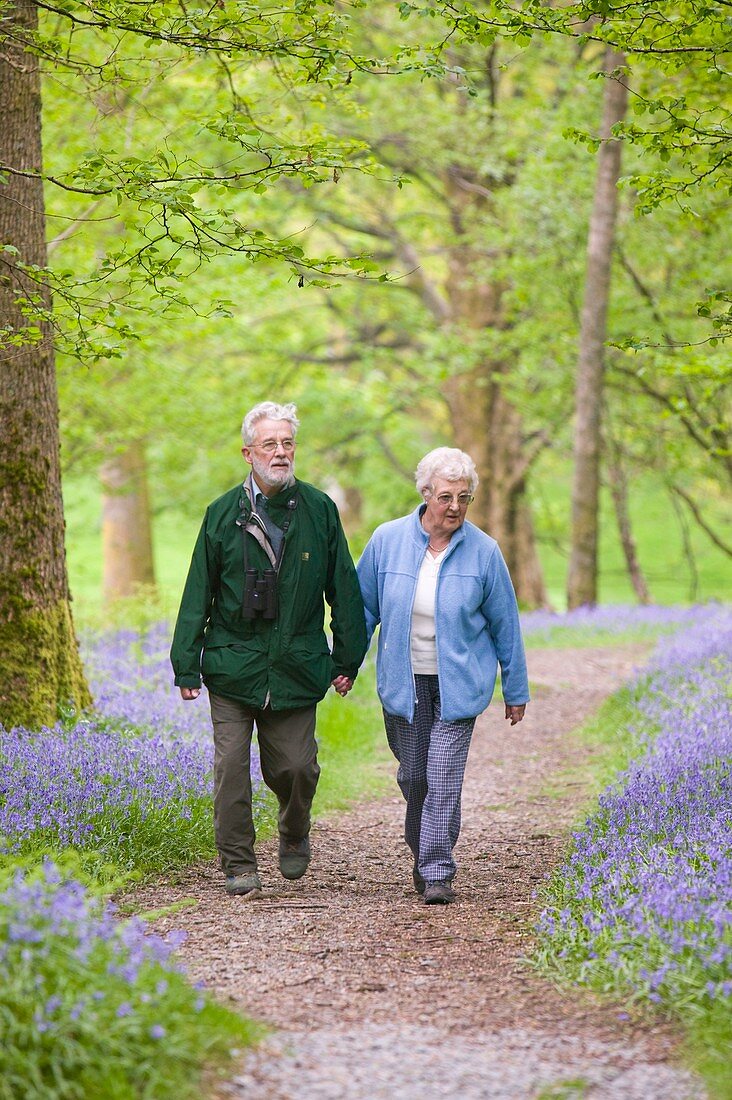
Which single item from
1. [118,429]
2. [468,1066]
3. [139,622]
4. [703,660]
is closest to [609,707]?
[703,660]

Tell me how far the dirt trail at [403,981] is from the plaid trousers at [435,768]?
0.25 m

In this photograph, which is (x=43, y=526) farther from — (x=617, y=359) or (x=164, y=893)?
(x=617, y=359)

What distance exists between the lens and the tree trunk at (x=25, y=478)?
7.79 meters

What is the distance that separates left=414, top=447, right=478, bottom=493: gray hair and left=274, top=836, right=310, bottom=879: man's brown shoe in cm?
202

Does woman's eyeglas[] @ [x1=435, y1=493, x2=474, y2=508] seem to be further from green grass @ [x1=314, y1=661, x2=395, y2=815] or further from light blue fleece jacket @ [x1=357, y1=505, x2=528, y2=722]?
green grass @ [x1=314, y1=661, x2=395, y2=815]

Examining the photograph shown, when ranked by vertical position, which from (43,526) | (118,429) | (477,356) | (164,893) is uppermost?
(477,356)

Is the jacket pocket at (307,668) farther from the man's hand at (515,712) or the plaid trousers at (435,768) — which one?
the man's hand at (515,712)

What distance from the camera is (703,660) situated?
12.0 m

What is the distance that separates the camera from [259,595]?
613cm

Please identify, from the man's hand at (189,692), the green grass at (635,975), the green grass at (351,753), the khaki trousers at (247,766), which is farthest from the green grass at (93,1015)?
the green grass at (351,753)

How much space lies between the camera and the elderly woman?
6160 mm

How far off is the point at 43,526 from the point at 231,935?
3.43 meters

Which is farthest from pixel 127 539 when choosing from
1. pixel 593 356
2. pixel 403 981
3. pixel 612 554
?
pixel 612 554

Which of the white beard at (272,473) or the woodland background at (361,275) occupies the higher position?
the woodland background at (361,275)
